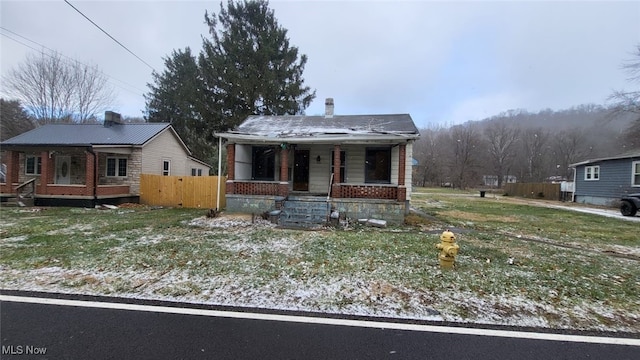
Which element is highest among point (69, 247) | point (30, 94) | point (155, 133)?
point (30, 94)

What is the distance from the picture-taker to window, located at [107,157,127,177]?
16766mm

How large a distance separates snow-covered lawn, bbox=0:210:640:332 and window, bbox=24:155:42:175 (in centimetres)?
1239

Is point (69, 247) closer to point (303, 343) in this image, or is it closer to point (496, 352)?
point (303, 343)

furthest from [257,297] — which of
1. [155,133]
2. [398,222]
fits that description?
[155,133]

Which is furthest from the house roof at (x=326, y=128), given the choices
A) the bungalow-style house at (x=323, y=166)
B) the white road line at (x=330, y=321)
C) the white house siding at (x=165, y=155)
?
the white road line at (x=330, y=321)

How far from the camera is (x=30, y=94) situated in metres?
26.0

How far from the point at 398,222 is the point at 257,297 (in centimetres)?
749

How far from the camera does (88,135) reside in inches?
669

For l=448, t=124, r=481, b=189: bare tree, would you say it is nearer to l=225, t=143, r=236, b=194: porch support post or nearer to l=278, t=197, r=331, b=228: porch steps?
l=278, t=197, r=331, b=228: porch steps

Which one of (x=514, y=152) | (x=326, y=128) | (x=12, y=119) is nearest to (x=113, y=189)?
(x=326, y=128)

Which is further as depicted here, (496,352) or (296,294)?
(296,294)

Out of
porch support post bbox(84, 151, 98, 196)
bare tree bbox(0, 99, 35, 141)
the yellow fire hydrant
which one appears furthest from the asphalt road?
bare tree bbox(0, 99, 35, 141)

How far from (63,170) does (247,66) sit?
13.8m

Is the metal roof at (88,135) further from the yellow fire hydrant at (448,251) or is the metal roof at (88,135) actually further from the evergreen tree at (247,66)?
the yellow fire hydrant at (448,251)
